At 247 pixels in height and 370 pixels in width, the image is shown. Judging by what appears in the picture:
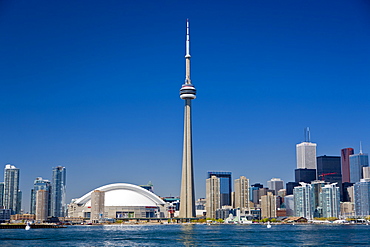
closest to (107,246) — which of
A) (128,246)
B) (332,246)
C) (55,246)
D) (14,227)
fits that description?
(128,246)

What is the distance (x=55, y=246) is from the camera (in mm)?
84312

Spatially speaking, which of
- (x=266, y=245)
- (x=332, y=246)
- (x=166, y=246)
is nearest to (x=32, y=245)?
(x=166, y=246)

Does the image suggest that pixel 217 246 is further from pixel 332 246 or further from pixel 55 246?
pixel 55 246

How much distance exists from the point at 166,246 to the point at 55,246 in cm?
1722

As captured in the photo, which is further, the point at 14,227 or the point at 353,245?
the point at 14,227

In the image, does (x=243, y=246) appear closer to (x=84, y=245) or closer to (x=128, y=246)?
(x=128, y=246)

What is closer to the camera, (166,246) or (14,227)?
(166,246)

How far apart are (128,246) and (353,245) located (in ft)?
113

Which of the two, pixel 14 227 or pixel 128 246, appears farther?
pixel 14 227

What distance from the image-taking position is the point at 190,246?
80.9 metres

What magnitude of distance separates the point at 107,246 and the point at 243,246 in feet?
67.1

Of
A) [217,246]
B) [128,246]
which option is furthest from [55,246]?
[217,246]

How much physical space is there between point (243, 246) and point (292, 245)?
8.35 m

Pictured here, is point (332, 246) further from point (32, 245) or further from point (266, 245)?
point (32, 245)
